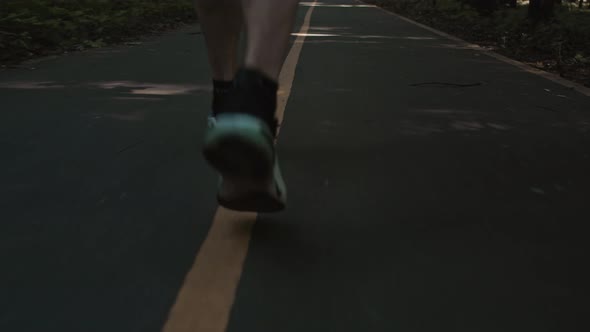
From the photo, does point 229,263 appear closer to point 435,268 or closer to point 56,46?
point 435,268

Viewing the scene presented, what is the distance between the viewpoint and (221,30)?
101 inches

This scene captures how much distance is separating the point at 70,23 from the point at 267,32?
9423 mm

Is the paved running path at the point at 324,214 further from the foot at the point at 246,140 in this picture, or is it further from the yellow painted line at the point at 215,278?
the foot at the point at 246,140

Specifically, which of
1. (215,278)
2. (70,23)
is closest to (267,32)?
(215,278)

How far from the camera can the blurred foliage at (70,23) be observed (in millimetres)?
8445

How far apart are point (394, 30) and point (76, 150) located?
1127 cm

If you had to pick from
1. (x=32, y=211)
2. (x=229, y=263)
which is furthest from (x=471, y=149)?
(x=32, y=211)

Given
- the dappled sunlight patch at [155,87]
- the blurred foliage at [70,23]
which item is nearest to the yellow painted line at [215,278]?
the dappled sunlight patch at [155,87]

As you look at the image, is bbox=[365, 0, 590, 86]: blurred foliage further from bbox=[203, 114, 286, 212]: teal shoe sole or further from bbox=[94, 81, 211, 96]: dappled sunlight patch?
bbox=[203, 114, 286, 212]: teal shoe sole

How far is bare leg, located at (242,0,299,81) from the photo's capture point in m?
1.92

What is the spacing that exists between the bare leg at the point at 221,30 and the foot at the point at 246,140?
69cm

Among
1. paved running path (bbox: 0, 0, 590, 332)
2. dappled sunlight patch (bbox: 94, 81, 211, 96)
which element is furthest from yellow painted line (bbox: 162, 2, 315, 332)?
dappled sunlight patch (bbox: 94, 81, 211, 96)

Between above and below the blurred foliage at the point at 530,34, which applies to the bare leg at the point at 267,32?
above

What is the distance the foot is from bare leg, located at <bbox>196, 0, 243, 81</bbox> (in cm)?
69
